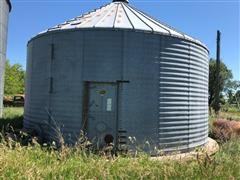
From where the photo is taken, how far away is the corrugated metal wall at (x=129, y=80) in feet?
31.9

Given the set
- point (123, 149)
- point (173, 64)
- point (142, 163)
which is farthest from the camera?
point (173, 64)

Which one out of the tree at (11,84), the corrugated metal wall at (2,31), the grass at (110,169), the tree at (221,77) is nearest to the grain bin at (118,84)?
the grass at (110,169)

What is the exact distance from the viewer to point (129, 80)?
382 inches

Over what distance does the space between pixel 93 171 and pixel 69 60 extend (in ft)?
15.4

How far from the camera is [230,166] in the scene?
6035mm

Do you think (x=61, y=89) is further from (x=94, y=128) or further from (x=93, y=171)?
(x=93, y=171)

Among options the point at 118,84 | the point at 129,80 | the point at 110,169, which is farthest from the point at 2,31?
the point at 110,169

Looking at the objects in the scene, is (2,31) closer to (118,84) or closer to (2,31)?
(2,31)

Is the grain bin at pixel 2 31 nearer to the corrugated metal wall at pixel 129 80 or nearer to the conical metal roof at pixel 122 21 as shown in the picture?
the conical metal roof at pixel 122 21

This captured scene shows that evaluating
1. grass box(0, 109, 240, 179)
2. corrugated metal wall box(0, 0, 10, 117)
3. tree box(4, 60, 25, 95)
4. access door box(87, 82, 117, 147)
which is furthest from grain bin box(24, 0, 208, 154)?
tree box(4, 60, 25, 95)

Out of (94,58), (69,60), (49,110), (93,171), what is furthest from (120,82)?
(93,171)

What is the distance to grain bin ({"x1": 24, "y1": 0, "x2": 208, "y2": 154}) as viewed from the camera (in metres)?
Answer: 9.73

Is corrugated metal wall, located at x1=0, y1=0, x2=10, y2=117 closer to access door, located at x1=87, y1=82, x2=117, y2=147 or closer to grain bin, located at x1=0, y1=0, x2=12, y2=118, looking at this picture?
grain bin, located at x1=0, y1=0, x2=12, y2=118

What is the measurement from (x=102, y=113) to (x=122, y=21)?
2.58m
